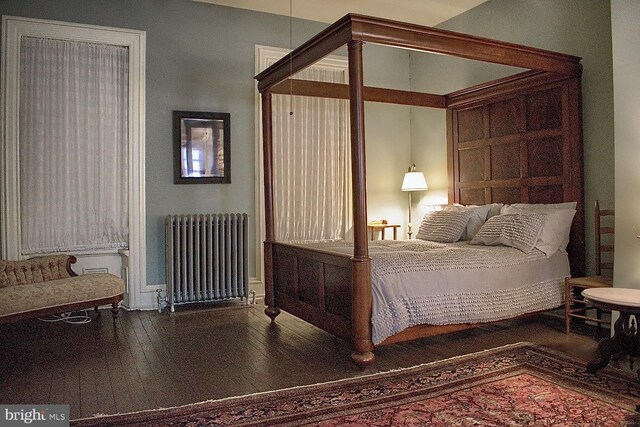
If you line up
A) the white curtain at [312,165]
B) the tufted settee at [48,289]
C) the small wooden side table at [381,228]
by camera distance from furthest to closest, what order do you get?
the small wooden side table at [381,228] < the white curtain at [312,165] < the tufted settee at [48,289]

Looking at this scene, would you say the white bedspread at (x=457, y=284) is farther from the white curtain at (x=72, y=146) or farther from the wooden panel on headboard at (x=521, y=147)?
the white curtain at (x=72, y=146)

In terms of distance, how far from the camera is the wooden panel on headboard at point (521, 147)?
175 inches

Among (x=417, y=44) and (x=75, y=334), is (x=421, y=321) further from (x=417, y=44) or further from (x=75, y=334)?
(x=75, y=334)

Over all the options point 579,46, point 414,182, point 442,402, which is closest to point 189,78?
point 414,182

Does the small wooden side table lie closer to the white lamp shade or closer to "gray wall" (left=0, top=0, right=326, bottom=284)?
the white lamp shade

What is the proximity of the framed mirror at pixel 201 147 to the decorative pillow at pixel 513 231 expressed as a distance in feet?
8.58

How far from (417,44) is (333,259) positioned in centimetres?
150

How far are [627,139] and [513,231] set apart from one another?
1061 millimetres

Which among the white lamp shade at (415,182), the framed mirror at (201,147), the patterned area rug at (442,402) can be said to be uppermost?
the framed mirror at (201,147)

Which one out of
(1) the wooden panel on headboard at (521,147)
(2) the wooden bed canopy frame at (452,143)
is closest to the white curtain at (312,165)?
(2) the wooden bed canopy frame at (452,143)

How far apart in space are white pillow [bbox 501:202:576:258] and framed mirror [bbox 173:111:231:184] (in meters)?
3.04

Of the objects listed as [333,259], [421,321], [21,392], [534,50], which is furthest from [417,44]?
[21,392]

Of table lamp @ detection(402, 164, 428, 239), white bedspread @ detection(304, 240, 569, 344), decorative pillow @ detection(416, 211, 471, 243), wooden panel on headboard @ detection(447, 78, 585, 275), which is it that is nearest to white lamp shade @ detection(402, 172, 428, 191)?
table lamp @ detection(402, 164, 428, 239)

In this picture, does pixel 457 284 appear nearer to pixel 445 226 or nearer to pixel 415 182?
pixel 445 226
